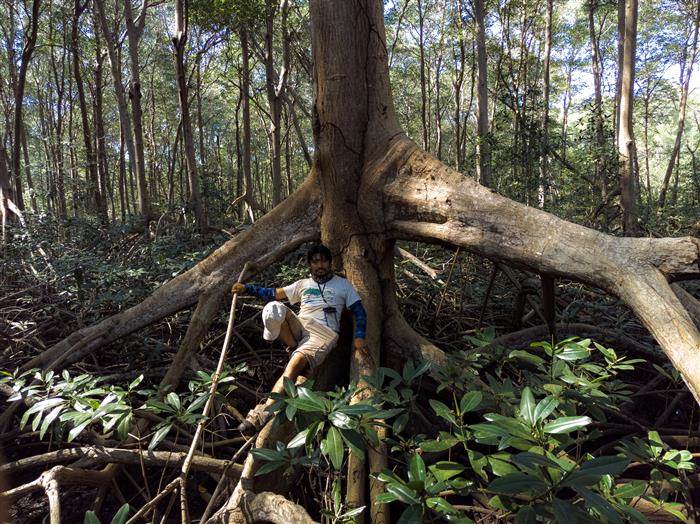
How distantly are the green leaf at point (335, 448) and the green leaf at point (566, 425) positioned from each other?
531 millimetres

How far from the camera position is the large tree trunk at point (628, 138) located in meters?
6.05

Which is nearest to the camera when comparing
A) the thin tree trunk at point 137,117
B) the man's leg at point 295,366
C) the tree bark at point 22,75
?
the man's leg at point 295,366

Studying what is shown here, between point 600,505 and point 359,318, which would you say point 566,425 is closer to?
point 600,505

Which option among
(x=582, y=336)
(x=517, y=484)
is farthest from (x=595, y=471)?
(x=582, y=336)

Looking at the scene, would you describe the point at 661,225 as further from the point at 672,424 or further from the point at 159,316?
the point at 159,316

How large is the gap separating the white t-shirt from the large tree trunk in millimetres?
5081

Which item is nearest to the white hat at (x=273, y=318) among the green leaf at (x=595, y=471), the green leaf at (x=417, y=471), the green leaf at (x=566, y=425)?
the green leaf at (x=417, y=471)

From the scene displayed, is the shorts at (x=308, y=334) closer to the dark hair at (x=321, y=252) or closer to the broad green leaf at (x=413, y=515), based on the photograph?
the dark hair at (x=321, y=252)

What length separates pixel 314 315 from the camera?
237 centimetres

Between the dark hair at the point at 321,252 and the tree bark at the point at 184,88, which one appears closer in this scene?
the dark hair at the point at 321,252

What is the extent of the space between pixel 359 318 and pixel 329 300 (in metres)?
0.20

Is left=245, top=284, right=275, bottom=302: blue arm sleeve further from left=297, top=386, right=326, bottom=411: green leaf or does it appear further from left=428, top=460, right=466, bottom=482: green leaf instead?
left=428, top=460, right=466, bottom=482: green leaf

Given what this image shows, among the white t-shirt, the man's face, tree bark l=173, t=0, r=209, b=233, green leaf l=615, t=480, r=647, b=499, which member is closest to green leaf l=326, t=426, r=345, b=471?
green leaf l=615, t=480, r=647, b=499

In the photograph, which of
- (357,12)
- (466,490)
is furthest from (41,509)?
(357,12)
